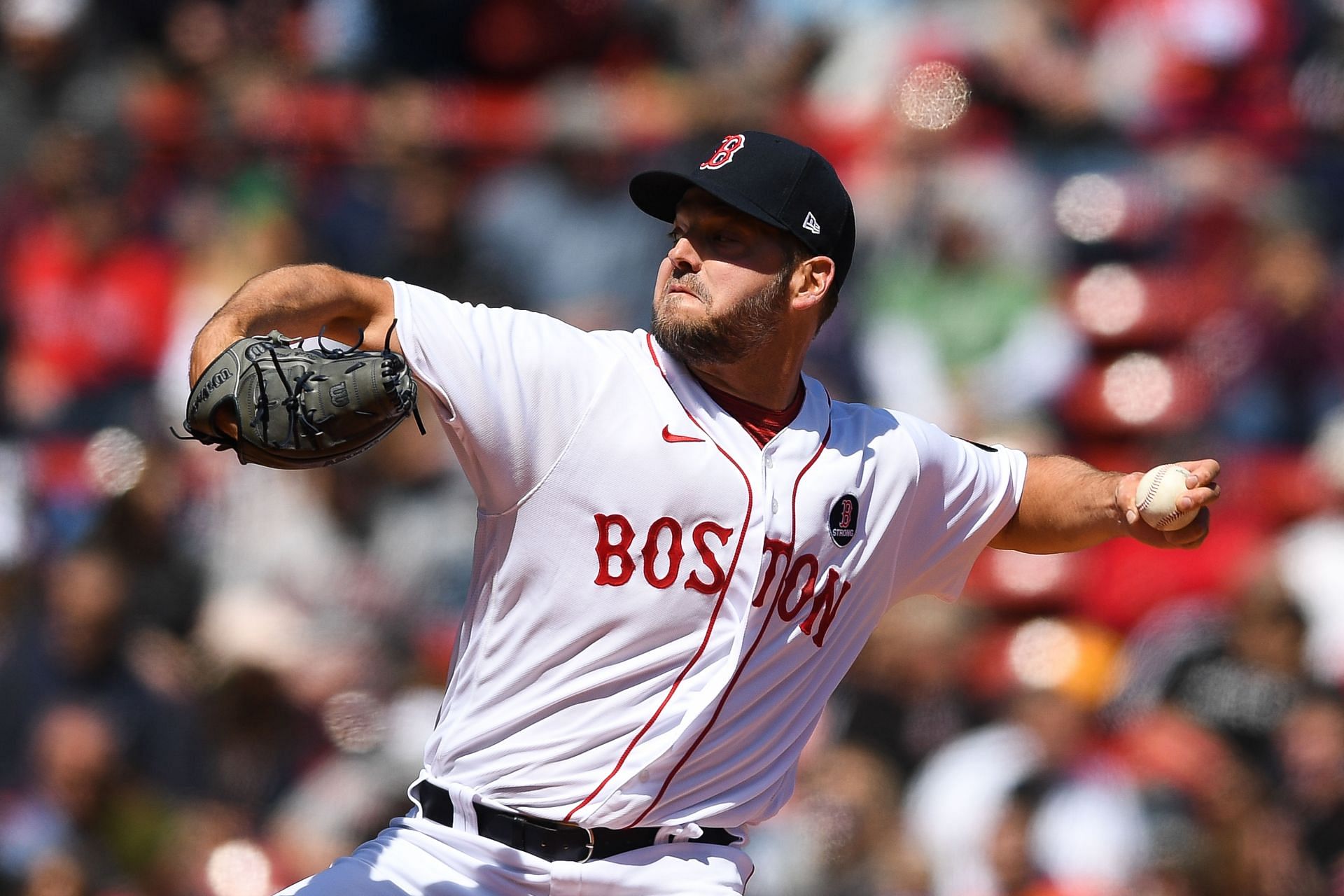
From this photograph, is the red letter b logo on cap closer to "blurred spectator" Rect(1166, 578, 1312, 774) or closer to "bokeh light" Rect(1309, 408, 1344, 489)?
"blurred spectator" Rect(1166, 578, 1312, 774)

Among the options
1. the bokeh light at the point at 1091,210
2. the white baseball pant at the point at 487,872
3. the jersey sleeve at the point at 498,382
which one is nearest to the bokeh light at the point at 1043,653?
the bokeh light at the point at 1091,210

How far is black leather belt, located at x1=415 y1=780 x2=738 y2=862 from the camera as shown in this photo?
296cm

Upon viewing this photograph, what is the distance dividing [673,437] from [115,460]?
4026mm

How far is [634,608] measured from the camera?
2.97 meters

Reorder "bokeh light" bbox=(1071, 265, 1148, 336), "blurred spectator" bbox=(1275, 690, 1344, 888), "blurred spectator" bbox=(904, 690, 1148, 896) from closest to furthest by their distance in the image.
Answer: "blurred spectator" bbox=(904, 690, 1148, 896)
"blurred spectator" bbox=(1275, 690, 1344, 888)
"bokeh light" bbox=(1071, 265, 1148, 336)

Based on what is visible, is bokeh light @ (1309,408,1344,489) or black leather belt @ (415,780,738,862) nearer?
black leather belt @ (415,780,738,862)

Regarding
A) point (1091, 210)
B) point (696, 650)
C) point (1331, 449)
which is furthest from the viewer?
point (1091, 210)

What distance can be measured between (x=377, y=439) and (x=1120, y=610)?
4.06 metres

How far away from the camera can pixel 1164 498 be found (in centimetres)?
314

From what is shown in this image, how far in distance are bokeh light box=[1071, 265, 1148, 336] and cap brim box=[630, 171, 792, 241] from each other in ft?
11.2

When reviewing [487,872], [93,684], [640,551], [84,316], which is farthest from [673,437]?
[84,316]

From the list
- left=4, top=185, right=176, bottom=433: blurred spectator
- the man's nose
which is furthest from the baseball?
left=4, top=185, right=176, bottom=433: blurred spectator

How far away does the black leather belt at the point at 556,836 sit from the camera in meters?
2.96

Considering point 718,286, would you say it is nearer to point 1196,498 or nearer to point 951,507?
point 951,507
